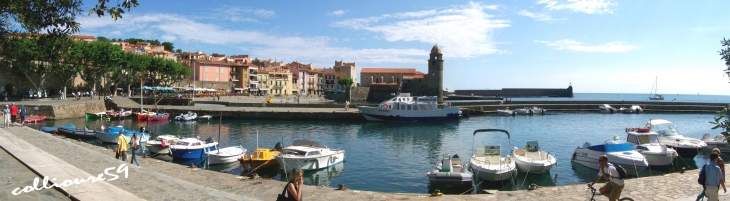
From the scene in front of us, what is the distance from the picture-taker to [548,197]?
11.1 m

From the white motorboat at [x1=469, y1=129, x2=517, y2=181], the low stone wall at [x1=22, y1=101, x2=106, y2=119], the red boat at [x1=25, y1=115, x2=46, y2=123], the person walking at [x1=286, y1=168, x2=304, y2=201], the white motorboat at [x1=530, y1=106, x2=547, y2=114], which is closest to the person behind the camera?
the person walking at [x1=286, y1=168, x2=304, y2=201]

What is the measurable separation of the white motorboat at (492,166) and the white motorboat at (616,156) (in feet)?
15.7

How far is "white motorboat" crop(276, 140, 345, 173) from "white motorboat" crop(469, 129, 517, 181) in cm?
644

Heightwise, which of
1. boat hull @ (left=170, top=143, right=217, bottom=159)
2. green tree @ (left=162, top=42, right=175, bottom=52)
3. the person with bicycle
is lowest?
boat hull @ (left=170, top=143, right=217, bottom=159)

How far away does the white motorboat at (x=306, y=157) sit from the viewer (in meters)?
18.9

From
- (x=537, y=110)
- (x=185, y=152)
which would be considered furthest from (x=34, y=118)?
(x=537, y=110)

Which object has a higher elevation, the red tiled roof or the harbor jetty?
the red tiled roof

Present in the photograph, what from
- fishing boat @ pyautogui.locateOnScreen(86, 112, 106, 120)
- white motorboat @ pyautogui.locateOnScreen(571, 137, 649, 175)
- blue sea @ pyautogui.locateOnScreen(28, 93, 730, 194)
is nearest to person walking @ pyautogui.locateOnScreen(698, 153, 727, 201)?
blue sea @ pyautogui.locateOnScreen(28, 93, 730, 194)

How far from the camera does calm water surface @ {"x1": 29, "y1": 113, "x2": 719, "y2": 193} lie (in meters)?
18.4

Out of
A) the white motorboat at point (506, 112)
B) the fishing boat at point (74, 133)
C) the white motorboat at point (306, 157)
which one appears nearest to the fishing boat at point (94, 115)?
the fishing boat at point (74, 133)

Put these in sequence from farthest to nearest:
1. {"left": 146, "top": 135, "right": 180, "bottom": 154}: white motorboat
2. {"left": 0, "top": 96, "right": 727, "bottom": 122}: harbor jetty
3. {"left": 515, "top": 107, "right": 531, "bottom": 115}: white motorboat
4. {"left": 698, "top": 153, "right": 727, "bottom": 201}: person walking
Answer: {"left": 515, "top": 107, "right": 531, "bottom": 115}: white motorboat, {"left": 0, "top": 96, "right": 727, "bottom": 122}: harbor jetty, {"left": 146, "top": 135, "right": 180, "bottom": 154}: white motorboat, {"left": 698, "top": 153, "right": 727, "bottom": 201}: person walking

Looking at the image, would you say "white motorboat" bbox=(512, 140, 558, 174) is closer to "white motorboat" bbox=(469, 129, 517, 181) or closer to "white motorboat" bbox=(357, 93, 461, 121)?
"white motorboat" bbox=(469, 129, 517, 181)

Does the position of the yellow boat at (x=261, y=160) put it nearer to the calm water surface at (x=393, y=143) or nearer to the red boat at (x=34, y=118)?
the calm water surface at (x=393, y=143)

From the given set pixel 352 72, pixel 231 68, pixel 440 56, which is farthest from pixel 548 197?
pixel 352 72
